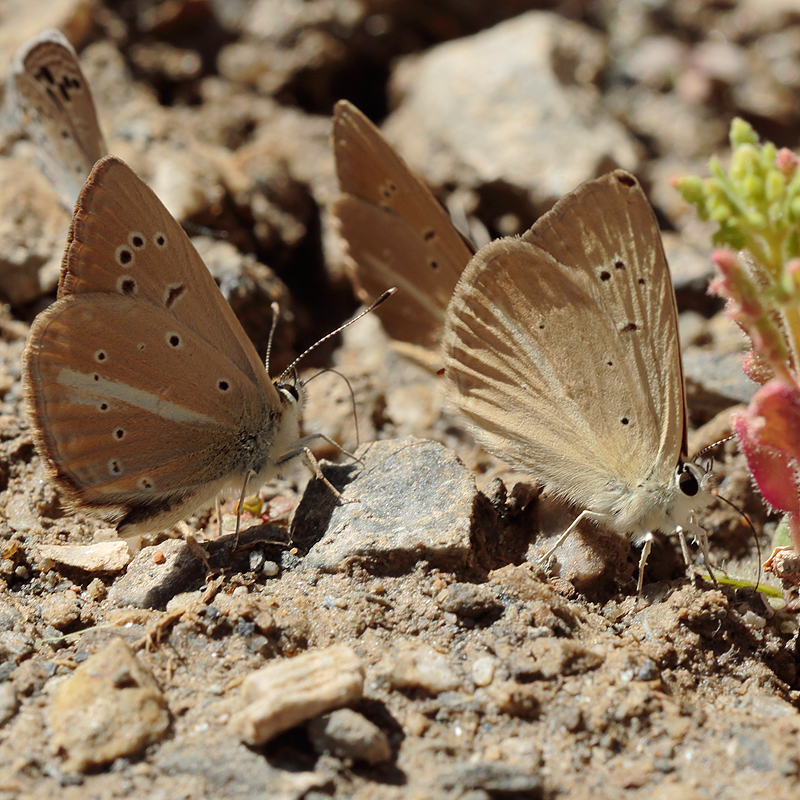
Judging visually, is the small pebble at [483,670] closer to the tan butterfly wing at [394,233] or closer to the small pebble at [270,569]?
the small pebble at [270,569]

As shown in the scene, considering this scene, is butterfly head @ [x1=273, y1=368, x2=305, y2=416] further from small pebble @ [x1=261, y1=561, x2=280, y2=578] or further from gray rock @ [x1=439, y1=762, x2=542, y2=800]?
gray rock @ [x1=439, y1=762, x2=542, y2=800]

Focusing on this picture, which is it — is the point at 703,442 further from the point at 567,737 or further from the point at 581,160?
the point at 581,160

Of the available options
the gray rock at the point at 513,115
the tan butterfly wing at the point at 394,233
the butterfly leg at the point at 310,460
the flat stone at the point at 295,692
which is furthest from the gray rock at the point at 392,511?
the gray rock at the point at 513,115

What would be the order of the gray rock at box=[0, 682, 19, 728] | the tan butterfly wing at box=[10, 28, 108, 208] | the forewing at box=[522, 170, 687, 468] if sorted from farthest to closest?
the tan butterfly wing at box=[10, 28, 108, 208] < the forewing at box=[522, 170, 687, 468] < the gray rock at box=[0, 682, 19, 728]

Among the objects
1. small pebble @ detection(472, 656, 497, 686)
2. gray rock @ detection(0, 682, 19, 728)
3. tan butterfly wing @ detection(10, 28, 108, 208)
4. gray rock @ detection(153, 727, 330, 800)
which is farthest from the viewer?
tan butterfly wing @ detection(10, 28, 108, 208)

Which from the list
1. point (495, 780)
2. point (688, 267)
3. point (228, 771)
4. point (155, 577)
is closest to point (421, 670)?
point (495, 780)

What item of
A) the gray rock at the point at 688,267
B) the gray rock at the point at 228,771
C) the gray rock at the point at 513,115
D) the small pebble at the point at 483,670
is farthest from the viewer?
the gray rock at the point at 513,115

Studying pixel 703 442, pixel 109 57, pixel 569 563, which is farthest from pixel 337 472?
pixel 109 57

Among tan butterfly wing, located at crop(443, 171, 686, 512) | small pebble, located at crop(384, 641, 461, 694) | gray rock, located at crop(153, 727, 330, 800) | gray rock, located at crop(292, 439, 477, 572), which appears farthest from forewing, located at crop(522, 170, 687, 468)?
gray rock, located at crop(153, 727, 330, 800)
